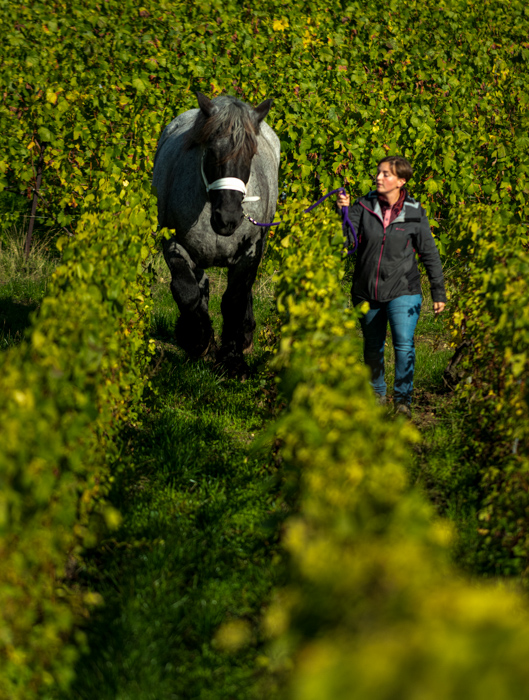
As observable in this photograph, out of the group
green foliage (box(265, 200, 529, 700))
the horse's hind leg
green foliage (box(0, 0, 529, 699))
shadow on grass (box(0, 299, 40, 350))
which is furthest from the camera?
shadow on grass (box(0, 299, 40, 350))

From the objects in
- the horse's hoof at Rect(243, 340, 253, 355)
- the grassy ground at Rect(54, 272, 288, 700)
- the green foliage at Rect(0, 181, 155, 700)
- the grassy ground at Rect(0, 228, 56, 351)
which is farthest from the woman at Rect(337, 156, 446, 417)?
the grassy ground at Rect(0, 228, 56, 351)

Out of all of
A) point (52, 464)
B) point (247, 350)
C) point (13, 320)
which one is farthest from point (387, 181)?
point (13, 320)

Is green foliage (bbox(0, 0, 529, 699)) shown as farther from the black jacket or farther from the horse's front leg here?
the horse's front leg

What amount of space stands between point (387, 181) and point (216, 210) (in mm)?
1393

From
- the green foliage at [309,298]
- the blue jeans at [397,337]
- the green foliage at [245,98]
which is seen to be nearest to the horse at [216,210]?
the green foliage at [309,298]

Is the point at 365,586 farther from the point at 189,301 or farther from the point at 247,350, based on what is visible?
the point at 247,350

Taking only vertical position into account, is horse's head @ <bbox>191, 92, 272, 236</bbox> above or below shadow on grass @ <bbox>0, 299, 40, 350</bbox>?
above

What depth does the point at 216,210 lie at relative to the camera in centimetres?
518

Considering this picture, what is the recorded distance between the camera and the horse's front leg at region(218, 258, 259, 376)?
246 inches

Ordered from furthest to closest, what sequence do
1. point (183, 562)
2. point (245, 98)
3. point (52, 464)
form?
point (245, 98) < point (183, 562) < point (52, 464)

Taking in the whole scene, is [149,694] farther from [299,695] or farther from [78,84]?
[78,84]

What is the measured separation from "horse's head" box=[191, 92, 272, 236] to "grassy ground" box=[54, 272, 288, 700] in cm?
143

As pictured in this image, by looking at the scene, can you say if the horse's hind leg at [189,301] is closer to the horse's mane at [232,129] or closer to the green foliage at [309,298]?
the green foliage at [309,298]

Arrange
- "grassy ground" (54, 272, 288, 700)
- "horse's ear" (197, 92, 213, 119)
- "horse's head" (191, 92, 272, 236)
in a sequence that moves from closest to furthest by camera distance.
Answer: "grassy ground" (54, 272, 288, 700), "horse's head" (191, 92, 272, 236), "horse's ear" (197, 92, 213, 119)
